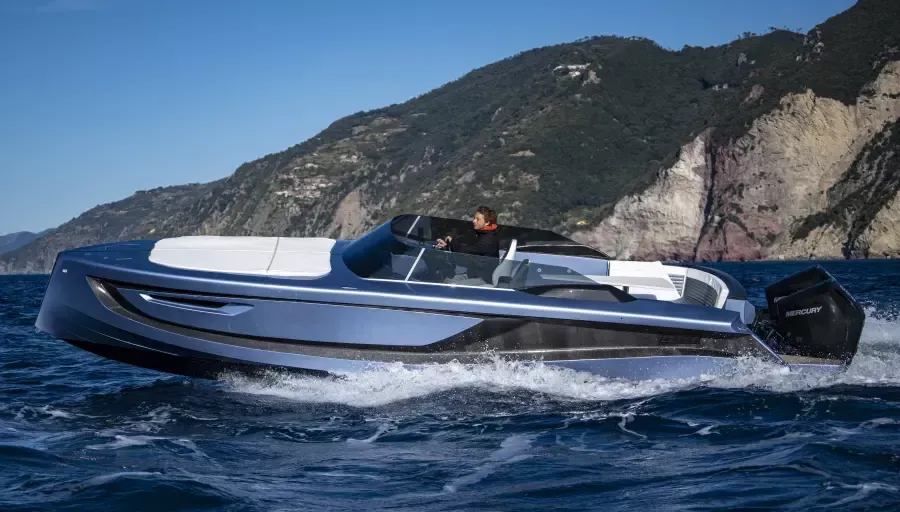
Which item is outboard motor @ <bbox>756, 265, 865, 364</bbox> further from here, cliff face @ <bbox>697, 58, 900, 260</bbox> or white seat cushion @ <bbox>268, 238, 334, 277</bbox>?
cliff face @ <bbox>697, 58, 900, 260</bbox>

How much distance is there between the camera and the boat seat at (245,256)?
7293mm

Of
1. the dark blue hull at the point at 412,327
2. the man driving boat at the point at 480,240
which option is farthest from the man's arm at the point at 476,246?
the dark blue hull at the point at 412,327

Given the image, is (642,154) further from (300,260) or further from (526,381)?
(526,381)

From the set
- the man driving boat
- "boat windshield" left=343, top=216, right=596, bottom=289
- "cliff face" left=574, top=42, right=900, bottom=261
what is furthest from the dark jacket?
Answer: "cliff face" left=574, top=42, right=900, bottom=261

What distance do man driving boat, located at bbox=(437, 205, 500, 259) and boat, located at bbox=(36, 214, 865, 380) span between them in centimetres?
58

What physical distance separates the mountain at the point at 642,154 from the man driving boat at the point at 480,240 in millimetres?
53259

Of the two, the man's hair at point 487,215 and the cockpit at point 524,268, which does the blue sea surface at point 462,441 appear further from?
the man's hair at point 487,215

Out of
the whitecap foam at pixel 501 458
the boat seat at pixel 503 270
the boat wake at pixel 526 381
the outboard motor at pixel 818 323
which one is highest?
the boat seat at pixel 503 270

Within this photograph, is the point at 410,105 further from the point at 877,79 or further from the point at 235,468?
the point at 235,468

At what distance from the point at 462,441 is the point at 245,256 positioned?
2843 mm

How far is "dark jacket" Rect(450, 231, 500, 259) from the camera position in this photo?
8.02m

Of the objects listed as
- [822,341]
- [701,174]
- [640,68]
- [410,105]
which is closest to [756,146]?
[701,174]

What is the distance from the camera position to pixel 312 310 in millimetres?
7023

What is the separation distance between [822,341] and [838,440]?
6.42 feet
